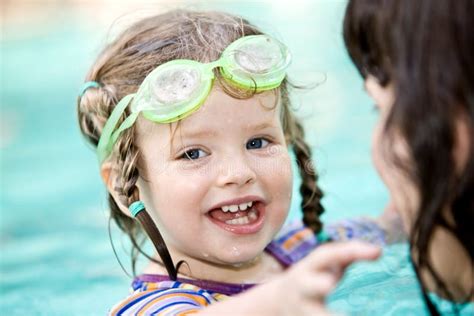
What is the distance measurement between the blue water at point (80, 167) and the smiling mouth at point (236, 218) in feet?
1.28

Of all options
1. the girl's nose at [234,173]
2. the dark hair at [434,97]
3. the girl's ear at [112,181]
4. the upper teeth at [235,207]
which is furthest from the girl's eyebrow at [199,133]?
the dark hair at [434,97]

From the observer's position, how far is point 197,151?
3.09 m

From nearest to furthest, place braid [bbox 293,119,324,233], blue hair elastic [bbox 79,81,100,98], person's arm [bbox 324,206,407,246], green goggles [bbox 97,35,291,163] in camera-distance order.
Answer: green goggles [bbox 97,35,291,163] → blue hair elastic [bbox 79,81,100,98] → braid [bbox 293,119,324,233] → person's arm [bbox 324,206,407,246]

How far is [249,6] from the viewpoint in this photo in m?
10.1

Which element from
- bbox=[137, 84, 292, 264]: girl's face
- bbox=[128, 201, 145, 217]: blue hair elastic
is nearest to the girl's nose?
bbox=[137, 84, 292, 264]: girl's face

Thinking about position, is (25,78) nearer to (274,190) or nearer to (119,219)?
(119,219)

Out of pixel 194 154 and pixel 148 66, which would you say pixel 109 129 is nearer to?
pixel 148 66

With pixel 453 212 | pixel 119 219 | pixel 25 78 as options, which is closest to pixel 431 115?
pixel 453 212

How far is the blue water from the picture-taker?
4168 mm

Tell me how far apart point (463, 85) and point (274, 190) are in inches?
50.6

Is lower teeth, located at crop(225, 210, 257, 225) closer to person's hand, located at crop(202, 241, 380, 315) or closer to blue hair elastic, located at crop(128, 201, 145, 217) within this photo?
blue hair elastic, located at crop(128, 201, 145, 217)

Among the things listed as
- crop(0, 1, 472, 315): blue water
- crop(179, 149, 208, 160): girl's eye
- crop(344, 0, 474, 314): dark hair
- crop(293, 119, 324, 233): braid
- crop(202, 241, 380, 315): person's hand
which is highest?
crop(344, 0, 474, 314): dark hair

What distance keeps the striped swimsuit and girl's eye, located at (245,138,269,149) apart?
52cm

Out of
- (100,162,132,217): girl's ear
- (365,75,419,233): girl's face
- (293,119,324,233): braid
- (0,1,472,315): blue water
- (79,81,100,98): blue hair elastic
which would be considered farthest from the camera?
(0,1,472,315): blue water
